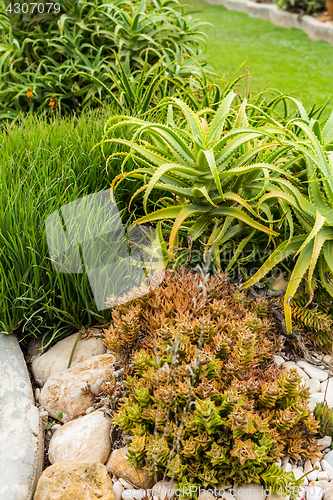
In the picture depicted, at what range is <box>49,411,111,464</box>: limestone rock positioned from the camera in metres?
1.58

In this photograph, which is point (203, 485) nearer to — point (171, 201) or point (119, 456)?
point (119, 456)

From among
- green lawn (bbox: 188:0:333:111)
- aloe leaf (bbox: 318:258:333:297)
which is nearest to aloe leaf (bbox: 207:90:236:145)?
aloe leaf (bbox: 318:258:333:297)

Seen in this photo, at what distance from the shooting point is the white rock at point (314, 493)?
1447 millimetres

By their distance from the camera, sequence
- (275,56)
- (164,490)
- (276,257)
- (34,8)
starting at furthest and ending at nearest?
(275,56) < (34,8) < (276,257) < (164,490)

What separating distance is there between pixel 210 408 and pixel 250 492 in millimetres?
382

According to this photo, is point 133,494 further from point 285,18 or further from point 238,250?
point 285,18

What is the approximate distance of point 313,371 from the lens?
6.37ft

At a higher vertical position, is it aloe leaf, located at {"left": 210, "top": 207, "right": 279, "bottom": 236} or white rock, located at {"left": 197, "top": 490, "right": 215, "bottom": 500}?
aloe leaf, located at {"left": 210, "top": 207, "right": 279, "bottom": 236}

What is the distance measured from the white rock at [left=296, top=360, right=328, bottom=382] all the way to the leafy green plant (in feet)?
35.6

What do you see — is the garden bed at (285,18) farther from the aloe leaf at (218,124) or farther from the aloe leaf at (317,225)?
the aloe leaf at (317,225)

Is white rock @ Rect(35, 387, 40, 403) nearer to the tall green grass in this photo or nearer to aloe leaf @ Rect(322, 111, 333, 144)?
the tall green grass

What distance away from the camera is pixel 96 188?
95.1 inches

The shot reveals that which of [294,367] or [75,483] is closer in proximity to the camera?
[75,483]

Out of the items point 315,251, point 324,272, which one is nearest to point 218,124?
point 315,251
